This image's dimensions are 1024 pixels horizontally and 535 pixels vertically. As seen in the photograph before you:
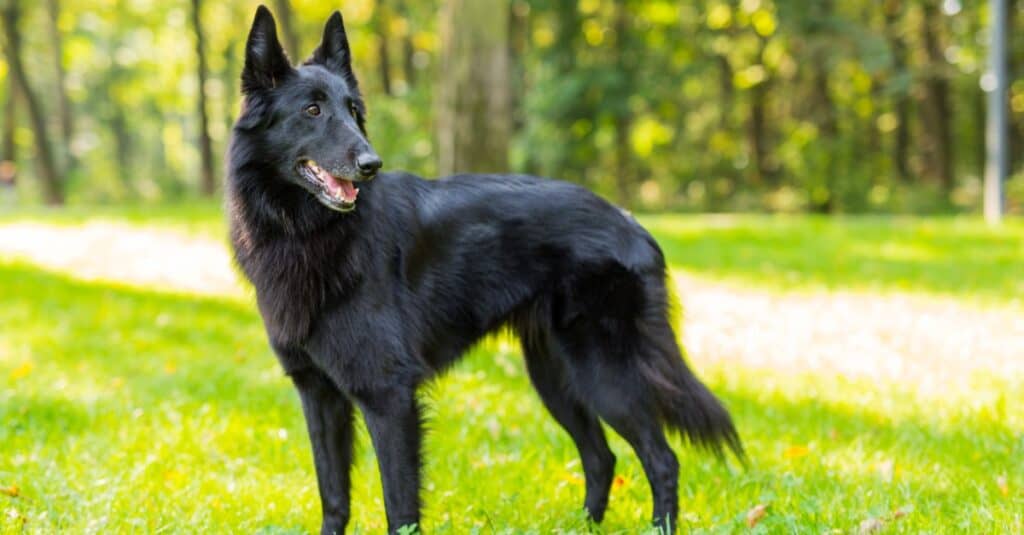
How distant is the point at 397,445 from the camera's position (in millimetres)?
3205

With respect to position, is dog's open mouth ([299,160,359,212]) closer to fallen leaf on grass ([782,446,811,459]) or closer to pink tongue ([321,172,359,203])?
pink tongue ([321,172,359,203])

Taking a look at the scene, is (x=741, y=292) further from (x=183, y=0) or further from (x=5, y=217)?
(x=183, y=0)

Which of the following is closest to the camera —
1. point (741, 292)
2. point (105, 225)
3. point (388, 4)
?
point (741, 292)

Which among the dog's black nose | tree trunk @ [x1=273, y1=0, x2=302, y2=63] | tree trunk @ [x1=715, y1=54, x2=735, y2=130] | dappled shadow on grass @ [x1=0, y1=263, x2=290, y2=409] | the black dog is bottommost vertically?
dappled shadow on grass @ [x1=0, y1=263, x2=290, y2=409]

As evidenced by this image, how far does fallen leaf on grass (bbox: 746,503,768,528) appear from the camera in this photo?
3.40 m

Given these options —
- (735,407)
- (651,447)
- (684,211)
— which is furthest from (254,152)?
(684,211)

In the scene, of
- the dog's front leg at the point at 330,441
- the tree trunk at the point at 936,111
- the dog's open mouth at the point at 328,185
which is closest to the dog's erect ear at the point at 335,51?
the dog's open mouth at the point at 328,185

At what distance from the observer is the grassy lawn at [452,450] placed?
3.59 m

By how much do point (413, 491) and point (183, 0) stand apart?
28.8m

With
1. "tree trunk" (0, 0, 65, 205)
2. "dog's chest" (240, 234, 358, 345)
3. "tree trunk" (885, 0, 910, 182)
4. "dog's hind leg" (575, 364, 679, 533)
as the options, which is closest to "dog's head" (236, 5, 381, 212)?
"dog's chest" (240, 234, 358, 345)

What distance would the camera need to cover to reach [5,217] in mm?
14547

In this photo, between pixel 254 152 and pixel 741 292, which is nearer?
pixel 254 152

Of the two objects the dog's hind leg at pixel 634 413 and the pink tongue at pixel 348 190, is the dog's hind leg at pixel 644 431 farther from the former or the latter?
the pink tongue at pixel 348 190

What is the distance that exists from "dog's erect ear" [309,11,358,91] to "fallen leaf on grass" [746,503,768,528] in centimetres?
219
